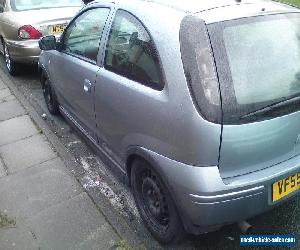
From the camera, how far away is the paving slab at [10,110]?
5590mm

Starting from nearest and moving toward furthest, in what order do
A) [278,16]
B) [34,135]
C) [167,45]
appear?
[167,45], [278,16], [34,135]

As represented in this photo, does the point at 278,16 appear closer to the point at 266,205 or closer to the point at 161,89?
the point at 161,89

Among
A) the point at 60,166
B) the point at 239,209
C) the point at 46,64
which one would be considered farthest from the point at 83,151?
the point at 239,209

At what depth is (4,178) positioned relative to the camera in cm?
403

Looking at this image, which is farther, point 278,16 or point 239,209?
point 278,16

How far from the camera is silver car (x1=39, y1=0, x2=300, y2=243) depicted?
2.35 meters

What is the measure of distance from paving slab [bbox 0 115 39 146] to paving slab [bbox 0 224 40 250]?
1811 mm

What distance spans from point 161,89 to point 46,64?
2.84 m

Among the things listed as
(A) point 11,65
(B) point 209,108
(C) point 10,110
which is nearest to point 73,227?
(B) point 209,108

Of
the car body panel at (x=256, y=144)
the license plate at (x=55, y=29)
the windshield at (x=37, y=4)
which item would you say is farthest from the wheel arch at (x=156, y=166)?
the windshield at (x=37, y=4)

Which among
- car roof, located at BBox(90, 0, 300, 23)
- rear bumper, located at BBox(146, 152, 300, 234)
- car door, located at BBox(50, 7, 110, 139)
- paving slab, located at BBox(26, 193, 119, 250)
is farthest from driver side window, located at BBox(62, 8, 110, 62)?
rear bumper, located at BBox(146, 152, 300, 234)

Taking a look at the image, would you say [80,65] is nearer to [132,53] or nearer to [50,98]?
[132,53]

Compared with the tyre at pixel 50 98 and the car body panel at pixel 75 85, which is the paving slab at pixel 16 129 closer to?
the tyre at pixel 50 98

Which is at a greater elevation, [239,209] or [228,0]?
[228,0]
